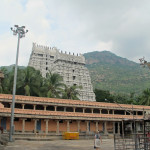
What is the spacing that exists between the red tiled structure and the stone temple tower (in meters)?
28.7

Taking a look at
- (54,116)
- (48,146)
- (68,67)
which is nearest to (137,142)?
(48,146)

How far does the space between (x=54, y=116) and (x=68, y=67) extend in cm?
4111

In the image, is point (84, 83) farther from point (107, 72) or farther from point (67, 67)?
point (107, 72)

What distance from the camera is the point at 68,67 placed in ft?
242

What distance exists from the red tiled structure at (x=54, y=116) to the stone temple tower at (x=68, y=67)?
2871cm

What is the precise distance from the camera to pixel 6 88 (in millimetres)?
41969

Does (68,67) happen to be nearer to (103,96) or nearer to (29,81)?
(103,96)

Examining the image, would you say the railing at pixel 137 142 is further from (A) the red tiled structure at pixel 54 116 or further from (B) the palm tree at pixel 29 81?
(B) the palm tree at pixel 29 81

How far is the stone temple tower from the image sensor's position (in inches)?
2802

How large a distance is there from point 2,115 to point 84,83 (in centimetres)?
4552

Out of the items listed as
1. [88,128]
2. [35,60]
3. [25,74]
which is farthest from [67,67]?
[88,128]

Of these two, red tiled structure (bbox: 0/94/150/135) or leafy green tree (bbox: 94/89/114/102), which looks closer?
red tiled structure (bbox: 0/94/150/135)

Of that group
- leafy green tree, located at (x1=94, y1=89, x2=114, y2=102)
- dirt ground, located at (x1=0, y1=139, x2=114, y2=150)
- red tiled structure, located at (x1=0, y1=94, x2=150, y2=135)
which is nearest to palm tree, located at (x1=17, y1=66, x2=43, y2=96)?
red tiled structure, located at (x1=0, y1=94, x2=150, y2=135)

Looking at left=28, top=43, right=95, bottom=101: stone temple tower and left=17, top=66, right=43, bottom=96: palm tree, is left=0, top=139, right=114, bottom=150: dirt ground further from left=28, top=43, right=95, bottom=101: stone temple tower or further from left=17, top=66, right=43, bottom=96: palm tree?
left=28, top=43, right=95, bottom=101: stone temple tower
